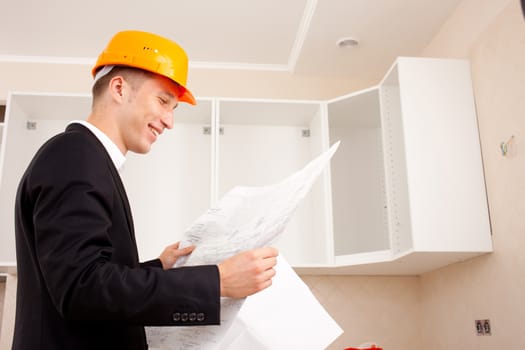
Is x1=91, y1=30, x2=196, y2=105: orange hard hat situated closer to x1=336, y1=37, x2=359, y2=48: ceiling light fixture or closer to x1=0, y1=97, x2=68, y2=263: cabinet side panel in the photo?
x1=0, y1=97, x2=68, y2=263: cabinet side panel

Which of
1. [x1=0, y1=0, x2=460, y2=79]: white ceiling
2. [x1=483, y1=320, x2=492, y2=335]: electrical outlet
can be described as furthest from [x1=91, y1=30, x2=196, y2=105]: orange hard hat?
[x1=483, y1=320, x2=492, y2=335]: electrical outlet

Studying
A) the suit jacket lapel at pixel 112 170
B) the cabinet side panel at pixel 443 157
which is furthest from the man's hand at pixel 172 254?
the cabinet side panel at pixel 443 157

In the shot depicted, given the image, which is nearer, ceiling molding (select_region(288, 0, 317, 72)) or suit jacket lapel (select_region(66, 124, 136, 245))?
suit jacket lapel (select_region(66, 124, 136, 245))

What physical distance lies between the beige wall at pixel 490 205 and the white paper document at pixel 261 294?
3.88ft

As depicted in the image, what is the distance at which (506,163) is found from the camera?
2033 mm

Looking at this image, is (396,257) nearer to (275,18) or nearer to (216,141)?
(216,141)

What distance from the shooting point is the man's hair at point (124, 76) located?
1.07 m

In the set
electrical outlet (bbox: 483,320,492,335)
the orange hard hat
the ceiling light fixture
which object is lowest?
electrical outlet (bbox: 483,320,492,335)

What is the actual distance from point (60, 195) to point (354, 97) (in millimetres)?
2090

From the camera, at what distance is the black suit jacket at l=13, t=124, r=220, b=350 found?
72 cm

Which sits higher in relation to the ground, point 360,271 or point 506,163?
point 506,163

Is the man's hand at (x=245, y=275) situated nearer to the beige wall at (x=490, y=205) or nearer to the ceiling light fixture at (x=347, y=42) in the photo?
the beige wall at (x=490, y=205)

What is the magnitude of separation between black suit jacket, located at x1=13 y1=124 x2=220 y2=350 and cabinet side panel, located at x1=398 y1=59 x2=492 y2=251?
4.98ft

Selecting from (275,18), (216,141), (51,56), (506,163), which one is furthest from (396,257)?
(51,56)
